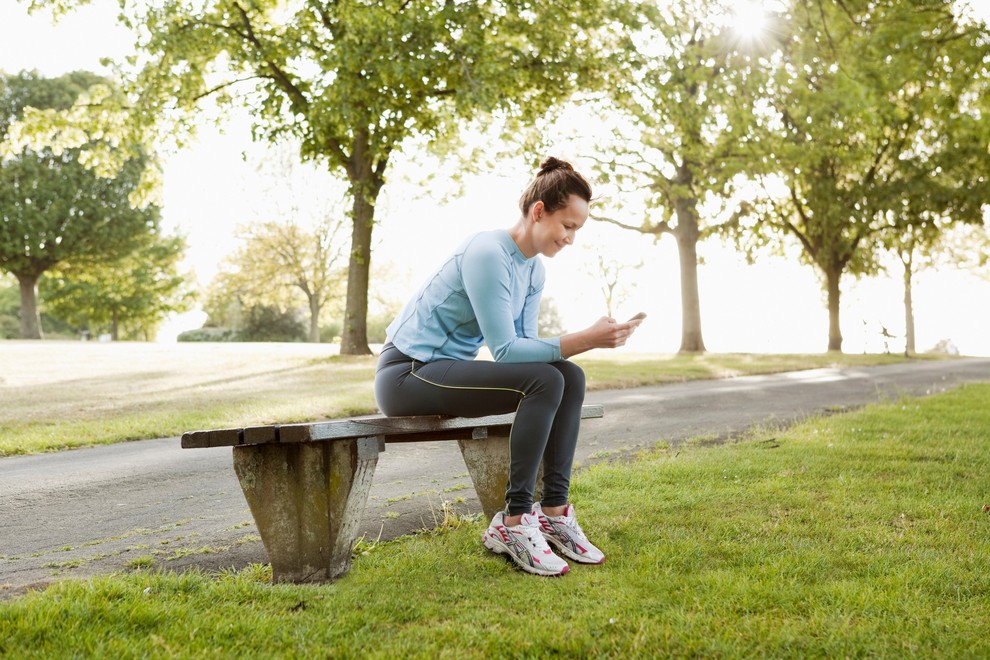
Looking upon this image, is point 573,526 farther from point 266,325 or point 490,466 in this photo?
point 266,325

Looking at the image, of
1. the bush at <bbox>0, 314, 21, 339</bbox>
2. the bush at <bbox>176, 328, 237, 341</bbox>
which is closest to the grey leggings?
the bush at <bbox>176, 328, 237, 341</bbox>

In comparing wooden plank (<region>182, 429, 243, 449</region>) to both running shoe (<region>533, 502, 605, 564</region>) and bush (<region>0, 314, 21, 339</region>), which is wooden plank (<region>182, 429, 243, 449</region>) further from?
bush (<region>0, 314, 21, 339</region>)

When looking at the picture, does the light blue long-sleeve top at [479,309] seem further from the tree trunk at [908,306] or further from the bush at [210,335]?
the bush at [210,335]

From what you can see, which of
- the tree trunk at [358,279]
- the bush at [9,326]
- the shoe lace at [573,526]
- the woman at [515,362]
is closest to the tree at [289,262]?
the bush at [9,326]

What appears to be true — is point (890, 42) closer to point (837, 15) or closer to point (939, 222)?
point (837, 15)

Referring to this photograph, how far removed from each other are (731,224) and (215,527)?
26.1 meters

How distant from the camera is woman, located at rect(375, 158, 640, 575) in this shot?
3795 millimetres

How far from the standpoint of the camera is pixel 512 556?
12.3ft

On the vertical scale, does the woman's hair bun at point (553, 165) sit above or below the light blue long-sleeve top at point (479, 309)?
above

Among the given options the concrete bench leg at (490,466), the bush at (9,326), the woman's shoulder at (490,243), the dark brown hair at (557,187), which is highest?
the bush at (9,326)

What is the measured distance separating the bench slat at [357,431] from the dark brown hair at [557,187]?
3.68ft

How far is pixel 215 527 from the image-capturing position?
15.3 feet

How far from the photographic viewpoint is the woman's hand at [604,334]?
3.62m

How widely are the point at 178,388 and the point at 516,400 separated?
11.2 m
